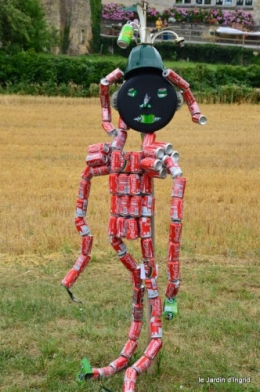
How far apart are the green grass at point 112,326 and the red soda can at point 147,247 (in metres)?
1.00

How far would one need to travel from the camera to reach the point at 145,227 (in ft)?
16.5

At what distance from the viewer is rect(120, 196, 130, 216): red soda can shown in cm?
504

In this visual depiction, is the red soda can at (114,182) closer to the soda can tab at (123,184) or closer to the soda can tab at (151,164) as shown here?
the soda can tab at (123,184)

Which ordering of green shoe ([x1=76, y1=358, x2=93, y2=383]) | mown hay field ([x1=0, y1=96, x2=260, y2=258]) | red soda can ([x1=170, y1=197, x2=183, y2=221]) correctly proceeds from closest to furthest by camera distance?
1. red soda can ([x1=170, y1=197, x2=183, y2=221])
2. green shoe ([x1=76, y1=358, x2=93, y2=383])
3. mown hay field ([x1=0, y1=96, x2=260, y2=258])

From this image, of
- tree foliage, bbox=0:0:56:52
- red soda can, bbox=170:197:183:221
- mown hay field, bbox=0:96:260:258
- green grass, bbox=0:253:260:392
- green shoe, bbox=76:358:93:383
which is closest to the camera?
red soda can, bbox=170:197:183:221

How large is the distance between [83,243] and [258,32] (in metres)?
53.5

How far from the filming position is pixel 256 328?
644 centimetres

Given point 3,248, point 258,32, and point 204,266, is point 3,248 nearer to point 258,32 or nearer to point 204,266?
point 204,266

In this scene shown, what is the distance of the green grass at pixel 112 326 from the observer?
5.57m

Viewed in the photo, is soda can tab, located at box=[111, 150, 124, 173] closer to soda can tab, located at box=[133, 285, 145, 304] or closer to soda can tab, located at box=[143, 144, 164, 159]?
soda can tab, located at box=[143, 144, 164, 159]

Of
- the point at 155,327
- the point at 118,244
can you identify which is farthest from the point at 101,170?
the point at 155,327

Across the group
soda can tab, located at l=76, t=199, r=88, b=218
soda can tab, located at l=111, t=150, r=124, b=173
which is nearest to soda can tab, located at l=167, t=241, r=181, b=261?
soda can tab, located at l=111, t=150, r=124, b=173

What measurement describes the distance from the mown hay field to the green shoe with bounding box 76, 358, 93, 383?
11.6 ft

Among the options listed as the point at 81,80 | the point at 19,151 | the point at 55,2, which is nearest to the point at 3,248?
the point at 19,151
